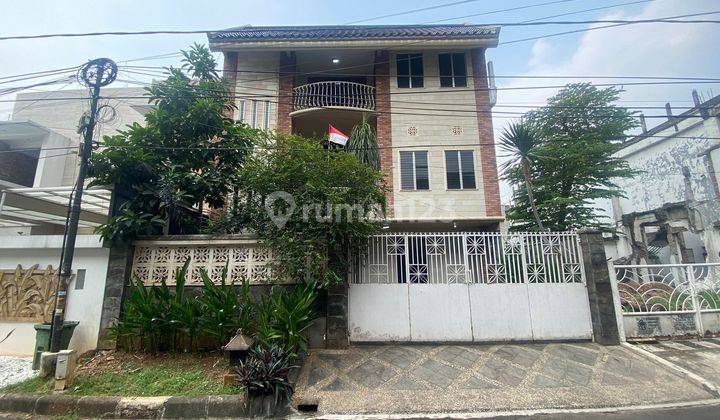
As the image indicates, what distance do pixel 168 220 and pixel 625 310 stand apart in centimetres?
911

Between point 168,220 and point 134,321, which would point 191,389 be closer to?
point 134,321

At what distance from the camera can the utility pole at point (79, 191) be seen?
186 inches

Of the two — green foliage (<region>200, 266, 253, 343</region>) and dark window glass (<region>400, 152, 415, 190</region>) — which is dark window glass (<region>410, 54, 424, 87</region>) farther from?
green foliage (<region>200, 266, 253, 343</region>)

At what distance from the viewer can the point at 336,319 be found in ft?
18.3

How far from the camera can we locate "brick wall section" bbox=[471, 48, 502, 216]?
9836mm

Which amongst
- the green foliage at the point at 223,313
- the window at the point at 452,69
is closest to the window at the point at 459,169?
the window at the point at 452,69

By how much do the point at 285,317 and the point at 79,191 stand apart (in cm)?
403

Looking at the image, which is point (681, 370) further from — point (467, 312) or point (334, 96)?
point (334, 96)

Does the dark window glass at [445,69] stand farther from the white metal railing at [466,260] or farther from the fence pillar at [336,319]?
the fence pillar at [336,319]

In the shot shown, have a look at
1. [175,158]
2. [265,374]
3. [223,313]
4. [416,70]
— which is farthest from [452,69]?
[265,374]

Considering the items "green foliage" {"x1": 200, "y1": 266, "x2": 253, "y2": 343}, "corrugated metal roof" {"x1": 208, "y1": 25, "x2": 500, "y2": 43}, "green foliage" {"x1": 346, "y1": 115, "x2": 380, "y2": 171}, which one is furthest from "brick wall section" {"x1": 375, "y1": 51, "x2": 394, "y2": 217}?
"green foliage" {"x1": 200, "y1": 266, "x2": 253, "y2": 343}

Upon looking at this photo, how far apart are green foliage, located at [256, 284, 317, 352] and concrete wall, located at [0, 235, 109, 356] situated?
3.13 meters

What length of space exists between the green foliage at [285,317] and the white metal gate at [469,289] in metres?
1.05

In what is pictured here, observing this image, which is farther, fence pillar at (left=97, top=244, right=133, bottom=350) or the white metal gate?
the white metal gate
